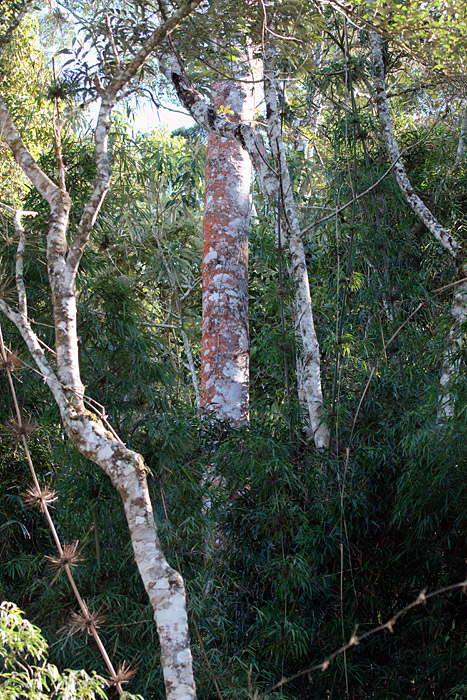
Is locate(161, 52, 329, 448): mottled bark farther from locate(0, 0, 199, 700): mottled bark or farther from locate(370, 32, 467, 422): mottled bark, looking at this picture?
locate(0, 0, 199, 700): mottled bark

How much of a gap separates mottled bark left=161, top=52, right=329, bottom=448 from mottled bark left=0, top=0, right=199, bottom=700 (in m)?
0.78

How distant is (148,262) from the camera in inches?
233

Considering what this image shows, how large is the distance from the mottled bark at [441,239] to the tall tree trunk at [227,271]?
79 cm

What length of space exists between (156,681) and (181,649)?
2.37 ft

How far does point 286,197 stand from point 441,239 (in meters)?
0.89

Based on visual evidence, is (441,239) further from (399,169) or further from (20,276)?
(20,276)

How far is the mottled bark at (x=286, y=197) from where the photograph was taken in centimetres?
316

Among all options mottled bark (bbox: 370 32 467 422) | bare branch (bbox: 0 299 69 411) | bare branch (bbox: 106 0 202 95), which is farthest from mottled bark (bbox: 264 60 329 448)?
bare branch (bbox: 0 299 69 411)

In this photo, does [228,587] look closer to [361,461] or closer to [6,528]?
[361,461]

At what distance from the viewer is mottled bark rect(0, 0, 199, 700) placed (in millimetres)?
2045

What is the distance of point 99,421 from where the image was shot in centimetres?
238

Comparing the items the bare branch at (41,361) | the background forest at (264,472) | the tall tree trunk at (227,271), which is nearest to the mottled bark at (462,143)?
the background forest at (264,472)

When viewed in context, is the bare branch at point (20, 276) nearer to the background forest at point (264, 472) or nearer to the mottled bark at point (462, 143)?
the background forest at point (264, 472)

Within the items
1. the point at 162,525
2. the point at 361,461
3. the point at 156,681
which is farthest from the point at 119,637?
the point at 361,461
